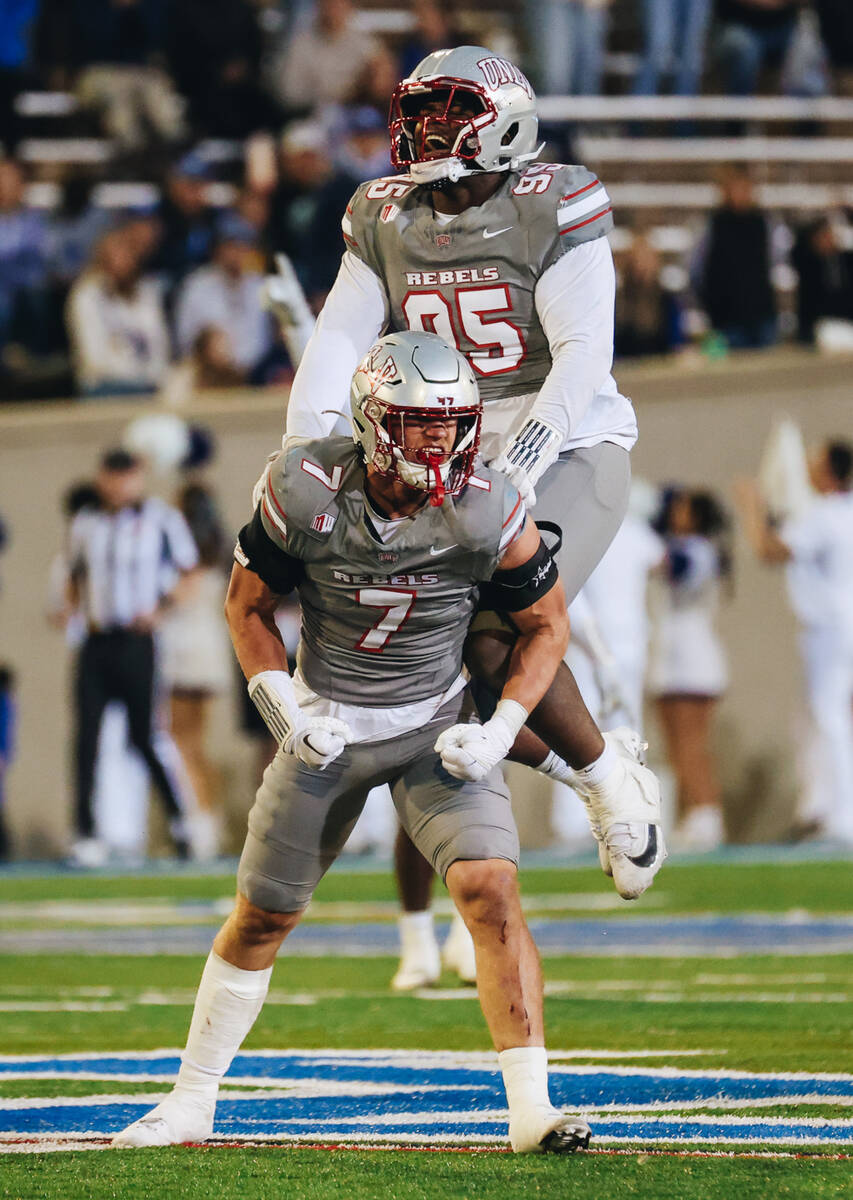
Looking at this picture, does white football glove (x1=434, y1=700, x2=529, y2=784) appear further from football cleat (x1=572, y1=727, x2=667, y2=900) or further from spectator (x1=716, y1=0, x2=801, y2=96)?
spectator (x1=716, y1=0, x2=801, y2=96)

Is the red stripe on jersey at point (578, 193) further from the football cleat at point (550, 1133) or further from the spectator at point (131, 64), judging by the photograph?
the spectator at point (131, 64)

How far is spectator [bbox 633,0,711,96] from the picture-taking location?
47.1 ft

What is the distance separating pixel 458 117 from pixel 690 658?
25.4ft

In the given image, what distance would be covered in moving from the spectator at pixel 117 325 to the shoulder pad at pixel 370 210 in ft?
24.8

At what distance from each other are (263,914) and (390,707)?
19.3 inches

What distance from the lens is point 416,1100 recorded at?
460 cm

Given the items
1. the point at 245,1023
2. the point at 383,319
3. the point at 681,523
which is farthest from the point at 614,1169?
the point at 681,523

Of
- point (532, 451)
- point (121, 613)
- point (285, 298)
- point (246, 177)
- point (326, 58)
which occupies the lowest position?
point (121, 613)

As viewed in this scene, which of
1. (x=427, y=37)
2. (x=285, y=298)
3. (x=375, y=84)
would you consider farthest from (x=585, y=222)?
(x=427, y=37)

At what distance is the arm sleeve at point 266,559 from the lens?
422 cm

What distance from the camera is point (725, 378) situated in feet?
43.9

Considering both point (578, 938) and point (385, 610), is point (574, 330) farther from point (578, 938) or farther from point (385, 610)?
point (578, 938)

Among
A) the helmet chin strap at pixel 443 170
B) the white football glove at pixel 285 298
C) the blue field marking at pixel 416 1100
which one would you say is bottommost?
the blue field marking at pixel 416 1100

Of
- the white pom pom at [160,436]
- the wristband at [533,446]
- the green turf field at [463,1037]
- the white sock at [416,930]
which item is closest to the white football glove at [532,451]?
the wristband at [533,446]
